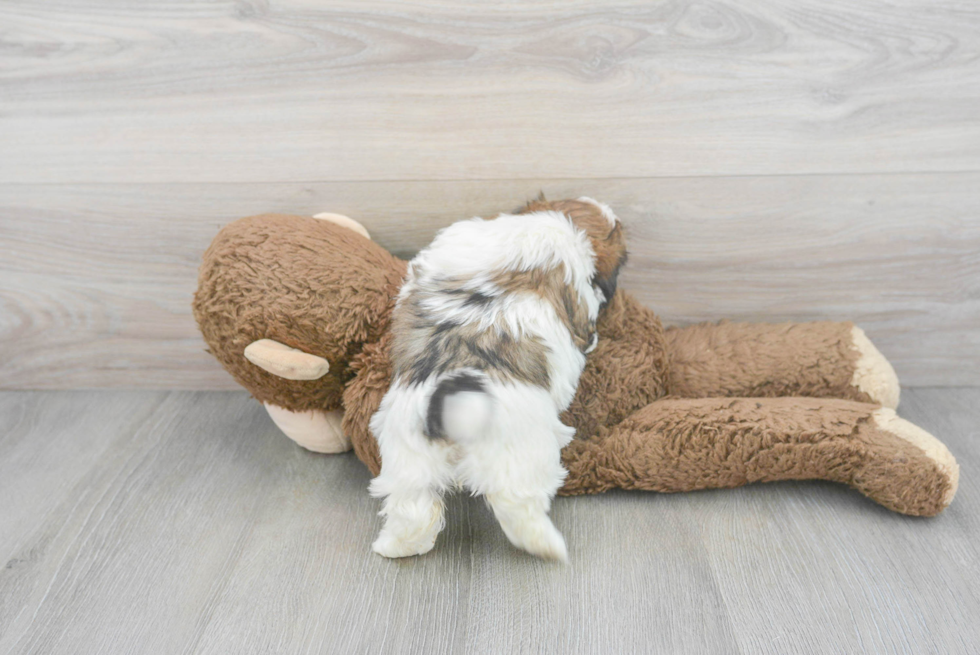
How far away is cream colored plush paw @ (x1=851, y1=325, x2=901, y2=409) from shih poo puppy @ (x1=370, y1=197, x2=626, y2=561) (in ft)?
1.39

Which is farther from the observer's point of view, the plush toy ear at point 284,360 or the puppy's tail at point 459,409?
the plush toy ear at point 284,360

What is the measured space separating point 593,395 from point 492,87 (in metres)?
0.44

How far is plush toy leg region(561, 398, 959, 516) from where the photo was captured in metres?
0.80

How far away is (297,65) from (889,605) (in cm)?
97

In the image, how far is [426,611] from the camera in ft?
2.34

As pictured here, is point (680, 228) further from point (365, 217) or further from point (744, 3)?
point (365, 217)

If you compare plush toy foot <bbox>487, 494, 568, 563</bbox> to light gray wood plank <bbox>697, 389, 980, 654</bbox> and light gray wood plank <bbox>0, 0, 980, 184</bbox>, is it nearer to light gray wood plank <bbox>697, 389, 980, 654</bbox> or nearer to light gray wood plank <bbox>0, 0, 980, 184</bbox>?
light gray wood plank <bbox>697, 389, 980, 654</bbox>

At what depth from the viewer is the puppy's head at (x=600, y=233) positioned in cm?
81

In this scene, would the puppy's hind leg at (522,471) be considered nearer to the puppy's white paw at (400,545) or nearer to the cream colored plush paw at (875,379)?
the puppy's white paw at (400,545)

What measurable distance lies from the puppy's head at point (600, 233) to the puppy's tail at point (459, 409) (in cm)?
23

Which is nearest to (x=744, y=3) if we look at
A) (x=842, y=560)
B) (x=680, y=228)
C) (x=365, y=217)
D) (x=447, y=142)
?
(x=680, y=228)

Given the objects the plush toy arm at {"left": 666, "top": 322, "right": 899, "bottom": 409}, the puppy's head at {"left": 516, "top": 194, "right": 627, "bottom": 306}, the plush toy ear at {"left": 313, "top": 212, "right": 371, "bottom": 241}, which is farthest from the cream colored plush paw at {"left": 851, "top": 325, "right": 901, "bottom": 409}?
the plush toy ear at {"left": 313, "top": 212, "right": 371, "bottom": 241}

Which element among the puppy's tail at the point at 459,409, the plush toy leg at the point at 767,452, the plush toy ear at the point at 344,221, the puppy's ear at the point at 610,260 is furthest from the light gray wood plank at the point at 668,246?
the puppy's tail at the point at 459,409

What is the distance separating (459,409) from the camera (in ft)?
2.11
